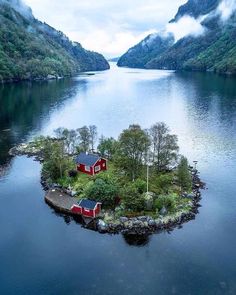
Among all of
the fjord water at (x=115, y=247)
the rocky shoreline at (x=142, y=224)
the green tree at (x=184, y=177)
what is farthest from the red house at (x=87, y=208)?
the green tree at (x=184, y=177)

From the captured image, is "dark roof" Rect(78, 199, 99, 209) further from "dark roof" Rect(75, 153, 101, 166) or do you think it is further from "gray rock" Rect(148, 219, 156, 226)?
"dark roof" Rect(75, 153, 101, 166)

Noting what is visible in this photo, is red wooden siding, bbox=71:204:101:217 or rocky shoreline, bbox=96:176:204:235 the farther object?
red wooden siding, bbox=71:204:101:217

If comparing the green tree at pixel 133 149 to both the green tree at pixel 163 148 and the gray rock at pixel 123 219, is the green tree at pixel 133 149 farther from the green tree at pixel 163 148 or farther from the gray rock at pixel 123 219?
the gray rock at pixel 123 219

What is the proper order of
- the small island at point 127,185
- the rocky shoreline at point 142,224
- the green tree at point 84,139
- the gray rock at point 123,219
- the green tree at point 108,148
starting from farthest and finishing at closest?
1. the green tree at point 84,139
2. the green tree at point 108,148
3. the small island at point 127,185
4. the gray rock at point 123,219
5. the rocky shoreline at point 142,224

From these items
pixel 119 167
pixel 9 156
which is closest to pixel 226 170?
pixel 119 167

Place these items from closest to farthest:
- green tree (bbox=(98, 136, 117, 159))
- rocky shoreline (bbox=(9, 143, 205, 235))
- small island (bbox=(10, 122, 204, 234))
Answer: rocky shoreline (bbox=(9, 143, 205, 235)) < small island (bbox=(10, 122, 204, 234)) < green tree (bbox=(98, 136, 117, 159))

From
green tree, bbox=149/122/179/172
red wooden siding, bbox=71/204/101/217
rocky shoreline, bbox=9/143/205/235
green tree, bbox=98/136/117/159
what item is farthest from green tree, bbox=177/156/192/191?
green tree, bbox=98/136/117/159

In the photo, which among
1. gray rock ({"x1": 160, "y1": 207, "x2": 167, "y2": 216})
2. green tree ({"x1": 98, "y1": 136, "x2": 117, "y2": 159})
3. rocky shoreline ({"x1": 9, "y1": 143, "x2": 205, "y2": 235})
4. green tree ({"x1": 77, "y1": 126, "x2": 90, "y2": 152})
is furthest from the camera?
green tree ({"x1": 77, "y1": 126, "x2": 90, "y2": 152})

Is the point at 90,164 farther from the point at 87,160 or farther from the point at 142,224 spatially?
the point at 142,224
